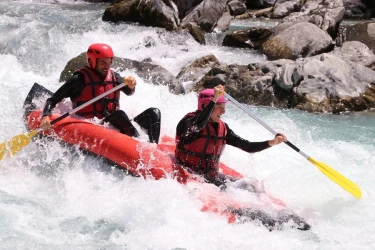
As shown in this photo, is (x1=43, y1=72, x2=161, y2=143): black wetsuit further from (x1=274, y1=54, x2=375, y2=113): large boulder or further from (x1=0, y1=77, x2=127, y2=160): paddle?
Result: (x1=274, y1=54, x2=375, y2=113): large boulder

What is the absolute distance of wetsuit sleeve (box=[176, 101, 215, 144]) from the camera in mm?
4551

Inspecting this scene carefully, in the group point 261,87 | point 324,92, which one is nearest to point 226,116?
point 261,87

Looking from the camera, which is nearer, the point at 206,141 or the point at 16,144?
the point at 206,141

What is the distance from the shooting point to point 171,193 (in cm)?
482

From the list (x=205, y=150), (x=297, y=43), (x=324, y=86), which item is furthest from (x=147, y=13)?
(x=205, y=150)

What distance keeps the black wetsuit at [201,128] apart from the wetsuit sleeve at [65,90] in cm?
141

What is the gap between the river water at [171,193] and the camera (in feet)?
14.9

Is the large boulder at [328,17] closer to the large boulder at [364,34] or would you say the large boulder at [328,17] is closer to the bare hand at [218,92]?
the large boulder at [364,34]

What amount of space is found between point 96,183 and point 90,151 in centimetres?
34

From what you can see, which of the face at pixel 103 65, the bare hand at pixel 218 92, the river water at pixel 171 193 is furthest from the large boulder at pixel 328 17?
the bare hand at pixel 218 92

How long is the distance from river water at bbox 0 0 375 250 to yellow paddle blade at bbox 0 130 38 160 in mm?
→ 219

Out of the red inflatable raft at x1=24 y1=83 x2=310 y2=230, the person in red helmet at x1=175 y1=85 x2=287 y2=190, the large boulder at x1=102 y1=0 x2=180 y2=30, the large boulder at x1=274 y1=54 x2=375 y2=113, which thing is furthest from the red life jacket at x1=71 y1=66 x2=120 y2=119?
the large boulder at x1=102 y1=0 x2=180 y2=30

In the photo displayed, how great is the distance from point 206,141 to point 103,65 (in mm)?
1545

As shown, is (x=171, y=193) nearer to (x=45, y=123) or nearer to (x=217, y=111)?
(x=217, y=111)
